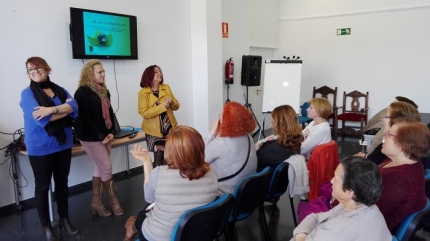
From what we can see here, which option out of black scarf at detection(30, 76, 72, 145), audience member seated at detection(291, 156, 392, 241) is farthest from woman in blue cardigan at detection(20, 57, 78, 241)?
audience member seated at detection(291, 156, 392, 241)

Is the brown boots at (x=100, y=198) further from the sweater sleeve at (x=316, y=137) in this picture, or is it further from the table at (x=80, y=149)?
the sweater sleeve at (x=316, y=137)

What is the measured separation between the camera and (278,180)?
8.09 feet

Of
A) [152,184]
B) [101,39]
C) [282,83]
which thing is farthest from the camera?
[282,83]

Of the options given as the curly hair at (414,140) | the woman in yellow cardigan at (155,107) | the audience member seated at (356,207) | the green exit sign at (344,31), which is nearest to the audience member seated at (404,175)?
the curly hair at (414,140)

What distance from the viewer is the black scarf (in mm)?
2420

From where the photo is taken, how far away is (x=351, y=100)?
22.6ft

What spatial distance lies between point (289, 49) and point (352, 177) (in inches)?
257

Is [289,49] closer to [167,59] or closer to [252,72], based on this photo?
[252,72]

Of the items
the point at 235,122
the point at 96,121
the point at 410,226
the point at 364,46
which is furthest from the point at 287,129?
the point at 364,46

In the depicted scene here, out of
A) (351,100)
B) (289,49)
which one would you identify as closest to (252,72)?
(289,49)

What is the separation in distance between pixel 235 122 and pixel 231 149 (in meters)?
0.18

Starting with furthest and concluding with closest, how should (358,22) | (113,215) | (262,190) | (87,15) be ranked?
(358,22)
(87,15)
(113,215)
(262,190)

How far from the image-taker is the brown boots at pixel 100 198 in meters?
3.10

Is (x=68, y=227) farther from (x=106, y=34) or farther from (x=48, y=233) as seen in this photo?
(x=106, y=34)
